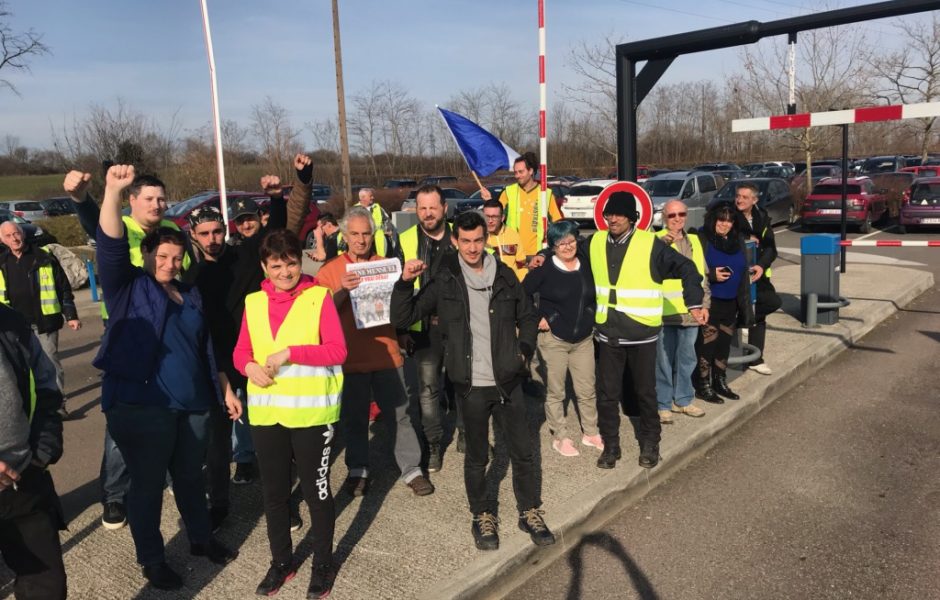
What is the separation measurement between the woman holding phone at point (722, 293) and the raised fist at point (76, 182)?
4.75 metres

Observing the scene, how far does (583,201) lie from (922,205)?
9.74m

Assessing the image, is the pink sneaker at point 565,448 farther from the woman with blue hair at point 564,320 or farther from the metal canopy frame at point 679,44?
the metal canopy frame at point 679,44

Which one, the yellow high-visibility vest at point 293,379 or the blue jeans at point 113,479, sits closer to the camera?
the yellow high-visibility vest at point 293,379

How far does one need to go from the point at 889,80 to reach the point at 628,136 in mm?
34763

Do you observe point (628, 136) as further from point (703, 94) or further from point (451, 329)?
point (703, 94)

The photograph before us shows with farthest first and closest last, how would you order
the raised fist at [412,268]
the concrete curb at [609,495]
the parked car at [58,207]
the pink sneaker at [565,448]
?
the parked car at [58,207], the pink sneaker at [565,448], the raised fist at [412,268], the concrete curb at [609,495]

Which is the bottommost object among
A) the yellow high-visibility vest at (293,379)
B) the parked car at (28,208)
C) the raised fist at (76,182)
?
the yellow high-visibility vest at (293,379)

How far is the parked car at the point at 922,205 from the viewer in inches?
750

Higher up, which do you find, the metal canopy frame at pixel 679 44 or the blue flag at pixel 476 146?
the metal canopy frame at pixel 679 44

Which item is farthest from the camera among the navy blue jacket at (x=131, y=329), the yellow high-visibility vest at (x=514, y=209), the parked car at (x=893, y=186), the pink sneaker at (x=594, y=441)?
the parked car at (x=893, y=186)

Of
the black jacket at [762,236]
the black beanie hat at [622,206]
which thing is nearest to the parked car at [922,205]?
the black jacket at [762,236]

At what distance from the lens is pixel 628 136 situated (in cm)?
629

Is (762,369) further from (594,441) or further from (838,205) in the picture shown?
(838,205)

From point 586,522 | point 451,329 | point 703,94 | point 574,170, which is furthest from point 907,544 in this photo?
point 703,94
